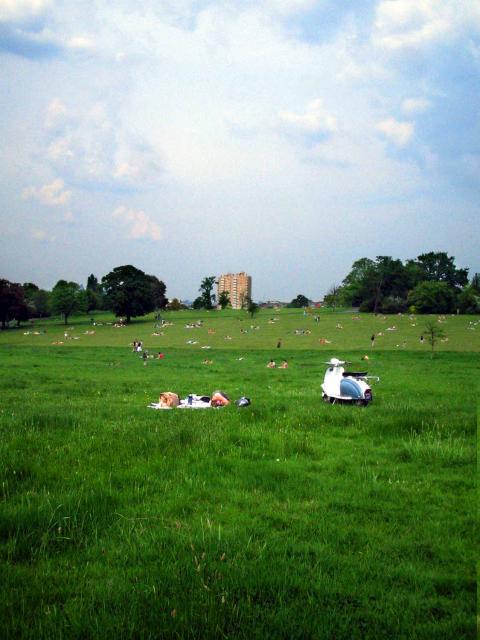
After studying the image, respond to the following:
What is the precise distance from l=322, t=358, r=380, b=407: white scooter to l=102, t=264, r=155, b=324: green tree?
303 ft

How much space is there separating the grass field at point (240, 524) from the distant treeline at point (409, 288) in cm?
10555

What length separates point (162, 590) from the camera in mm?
4570

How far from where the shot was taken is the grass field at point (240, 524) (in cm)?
425

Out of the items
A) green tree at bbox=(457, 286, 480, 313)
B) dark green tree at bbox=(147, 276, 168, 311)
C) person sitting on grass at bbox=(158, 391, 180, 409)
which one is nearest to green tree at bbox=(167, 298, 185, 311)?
dark green tree at bbox=(147, 276, 168, 311)

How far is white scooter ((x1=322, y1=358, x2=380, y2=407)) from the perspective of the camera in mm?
15523

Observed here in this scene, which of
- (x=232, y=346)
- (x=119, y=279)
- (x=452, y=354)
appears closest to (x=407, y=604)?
(x=452, y=354)

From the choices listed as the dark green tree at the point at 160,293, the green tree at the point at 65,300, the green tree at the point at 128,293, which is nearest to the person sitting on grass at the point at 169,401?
the green tree at the point at 128,293

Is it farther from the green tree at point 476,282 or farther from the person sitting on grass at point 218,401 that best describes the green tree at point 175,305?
the person sitting on grass at point 218,401

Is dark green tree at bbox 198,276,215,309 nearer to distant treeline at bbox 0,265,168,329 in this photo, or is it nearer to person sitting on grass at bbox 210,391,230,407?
distant treeline at bbox 0,265,168,329

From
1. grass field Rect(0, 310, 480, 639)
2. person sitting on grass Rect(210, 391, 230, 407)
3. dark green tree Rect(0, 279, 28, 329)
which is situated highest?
dark green tree Rect(0, 279, 28, 329)

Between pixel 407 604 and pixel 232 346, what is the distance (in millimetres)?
55248

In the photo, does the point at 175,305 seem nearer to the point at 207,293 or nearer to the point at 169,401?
the point at 207,293

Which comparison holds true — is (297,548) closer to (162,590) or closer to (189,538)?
(189,538)

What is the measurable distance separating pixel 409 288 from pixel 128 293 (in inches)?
2961
